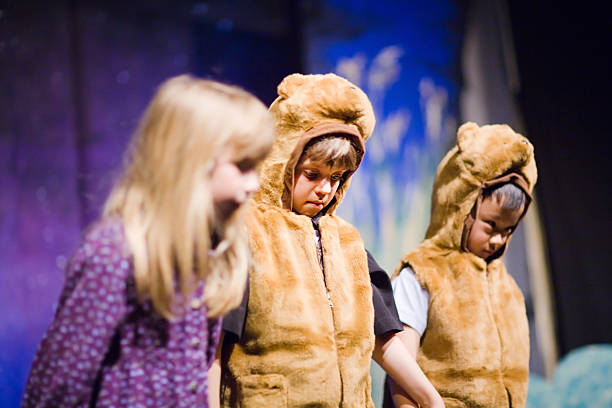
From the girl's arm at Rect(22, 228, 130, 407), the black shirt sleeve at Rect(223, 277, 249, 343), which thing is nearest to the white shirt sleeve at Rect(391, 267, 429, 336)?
the black shirt sleeve at Rect(223, 277, 249, 343)

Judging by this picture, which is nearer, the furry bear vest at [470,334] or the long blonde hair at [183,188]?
the long blonde hair at [183,188]

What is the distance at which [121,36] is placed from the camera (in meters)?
2.44

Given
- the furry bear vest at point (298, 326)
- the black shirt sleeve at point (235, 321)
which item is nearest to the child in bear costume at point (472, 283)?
the furry bear vest at point (298, 326)

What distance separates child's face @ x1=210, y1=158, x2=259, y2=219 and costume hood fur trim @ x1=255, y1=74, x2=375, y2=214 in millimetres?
464

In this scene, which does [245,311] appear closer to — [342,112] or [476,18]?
[342,112]

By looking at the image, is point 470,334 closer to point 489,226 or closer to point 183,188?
point 489,226

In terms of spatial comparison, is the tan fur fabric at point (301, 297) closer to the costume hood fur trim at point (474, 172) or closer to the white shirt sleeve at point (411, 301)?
the white shirt sleeve at point (411, 301)

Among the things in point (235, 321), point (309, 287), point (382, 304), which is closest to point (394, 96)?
point (382, 304)

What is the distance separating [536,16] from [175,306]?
286cm

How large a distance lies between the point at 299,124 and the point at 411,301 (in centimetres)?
66

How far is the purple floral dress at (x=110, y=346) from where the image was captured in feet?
3.43

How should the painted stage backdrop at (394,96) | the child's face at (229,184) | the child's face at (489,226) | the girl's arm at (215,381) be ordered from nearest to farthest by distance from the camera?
the child's face at (229,184), the girl's arm at (215,381), the child's face at (489,226), the painted stage backdrop at (394,96)

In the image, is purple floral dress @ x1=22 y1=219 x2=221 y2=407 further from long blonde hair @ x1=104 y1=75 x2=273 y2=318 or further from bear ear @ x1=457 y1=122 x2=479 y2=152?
bear ear @ x1=457 y1=122 x2=479 y2=152

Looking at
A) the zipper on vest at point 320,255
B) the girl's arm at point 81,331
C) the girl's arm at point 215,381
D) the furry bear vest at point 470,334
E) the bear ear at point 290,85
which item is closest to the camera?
the girl's arm at point 81,331
